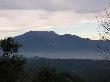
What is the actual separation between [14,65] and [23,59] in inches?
81.7

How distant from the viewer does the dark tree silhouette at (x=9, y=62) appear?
46.3 meters

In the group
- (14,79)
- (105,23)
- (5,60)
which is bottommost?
(14,79)

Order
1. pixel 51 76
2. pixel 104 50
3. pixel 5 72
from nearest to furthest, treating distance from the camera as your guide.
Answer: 1. pixel 104 50
2. pixel 5 72
3. pixel 51 76

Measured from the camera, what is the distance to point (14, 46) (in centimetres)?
4719

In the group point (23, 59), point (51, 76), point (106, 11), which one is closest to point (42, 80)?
point (51, 76)

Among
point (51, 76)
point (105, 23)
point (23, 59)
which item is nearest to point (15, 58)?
point (23, 59)

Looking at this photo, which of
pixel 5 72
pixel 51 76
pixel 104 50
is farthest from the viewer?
pixel 51 76

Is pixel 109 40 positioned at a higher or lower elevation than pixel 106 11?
lower

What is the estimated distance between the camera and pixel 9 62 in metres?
46.5

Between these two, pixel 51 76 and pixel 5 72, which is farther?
pixel 51 76

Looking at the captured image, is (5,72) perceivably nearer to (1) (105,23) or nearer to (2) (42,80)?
(1) (105,23)

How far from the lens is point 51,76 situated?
75375 mm

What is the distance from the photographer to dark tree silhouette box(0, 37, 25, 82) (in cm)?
4628

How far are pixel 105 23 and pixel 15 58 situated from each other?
58.4ft
